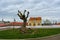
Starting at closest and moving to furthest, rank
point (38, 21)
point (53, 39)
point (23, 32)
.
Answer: point (53, 39), point (23, 32), point (38, 21)

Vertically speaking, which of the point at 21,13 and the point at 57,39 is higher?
the point at 21,13

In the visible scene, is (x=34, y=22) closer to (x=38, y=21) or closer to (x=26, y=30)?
(x=38, y=21)

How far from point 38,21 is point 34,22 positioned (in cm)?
288

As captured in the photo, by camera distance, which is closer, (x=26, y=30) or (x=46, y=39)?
(x=46, y=39)

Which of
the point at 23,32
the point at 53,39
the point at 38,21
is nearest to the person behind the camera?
the point at 53,39

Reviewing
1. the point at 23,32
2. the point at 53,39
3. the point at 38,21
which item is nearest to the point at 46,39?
the point at 53,39

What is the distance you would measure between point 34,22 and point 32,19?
2.01m

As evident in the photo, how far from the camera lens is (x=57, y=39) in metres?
22.0

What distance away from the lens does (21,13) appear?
33094mm

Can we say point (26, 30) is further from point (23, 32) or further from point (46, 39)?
point (46, 39)

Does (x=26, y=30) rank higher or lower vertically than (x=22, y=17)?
lower

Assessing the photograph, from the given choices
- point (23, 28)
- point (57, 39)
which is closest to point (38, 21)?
point (23, 28)

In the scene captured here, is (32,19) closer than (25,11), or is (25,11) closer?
(25,11)

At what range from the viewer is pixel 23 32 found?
104 feet
